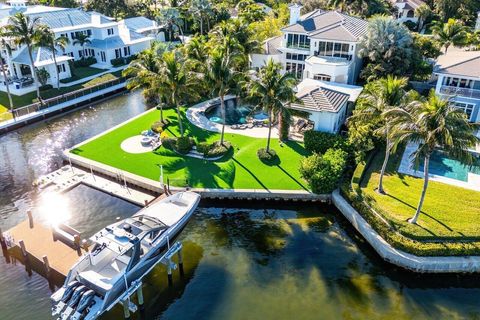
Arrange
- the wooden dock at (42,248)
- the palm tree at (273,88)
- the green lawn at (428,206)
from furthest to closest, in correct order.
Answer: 1. the palm tree at (273,88)
2. the green lawn at (428,206)
3. the wooden dock at (42,248)

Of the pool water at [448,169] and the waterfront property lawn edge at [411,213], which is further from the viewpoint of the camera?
the pool water at [448,169]

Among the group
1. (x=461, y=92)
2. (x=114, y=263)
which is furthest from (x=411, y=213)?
(x=114, y=263)

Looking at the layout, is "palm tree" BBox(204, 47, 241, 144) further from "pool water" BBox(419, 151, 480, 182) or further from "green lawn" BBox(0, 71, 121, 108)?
"green lawn" BBox(0, 71, 121, 108)

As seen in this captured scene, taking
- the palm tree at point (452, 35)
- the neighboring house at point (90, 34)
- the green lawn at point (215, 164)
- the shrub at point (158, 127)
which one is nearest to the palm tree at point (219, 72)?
the green lawn at point (215, 164)

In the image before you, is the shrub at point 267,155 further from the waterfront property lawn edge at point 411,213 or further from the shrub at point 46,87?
the shrub at point 46,87

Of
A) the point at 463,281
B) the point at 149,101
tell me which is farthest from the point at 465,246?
the point at 149,101

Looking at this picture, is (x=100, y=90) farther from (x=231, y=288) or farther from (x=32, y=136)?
(x=231, y=288)

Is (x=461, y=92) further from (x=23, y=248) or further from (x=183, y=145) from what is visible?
(x=23, y=248)

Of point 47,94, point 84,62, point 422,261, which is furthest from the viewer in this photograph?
point 84,62
